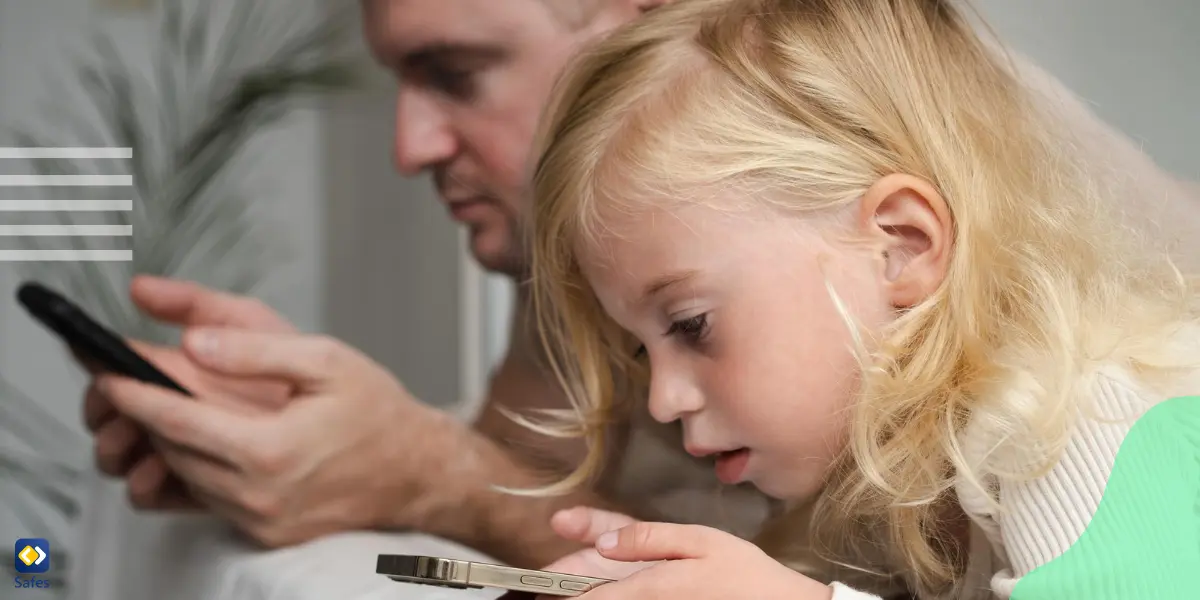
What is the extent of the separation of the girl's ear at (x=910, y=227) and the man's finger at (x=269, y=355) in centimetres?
37

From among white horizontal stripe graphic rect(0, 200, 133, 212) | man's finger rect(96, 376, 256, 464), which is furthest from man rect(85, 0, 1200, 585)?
white horizontal stripe graphic rect(0, 200, 133, 212)

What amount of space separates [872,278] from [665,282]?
115mm

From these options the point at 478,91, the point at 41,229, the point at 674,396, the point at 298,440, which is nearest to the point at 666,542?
the point at 674,396

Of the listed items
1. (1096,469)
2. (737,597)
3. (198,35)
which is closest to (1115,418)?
(1096,469)

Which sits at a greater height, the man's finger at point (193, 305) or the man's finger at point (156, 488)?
the man's finger at point (193, 305)

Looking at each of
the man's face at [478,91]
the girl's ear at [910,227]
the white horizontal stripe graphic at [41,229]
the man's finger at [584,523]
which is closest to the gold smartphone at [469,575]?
the man's finger at [584,523]

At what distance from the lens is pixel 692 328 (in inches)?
24.1

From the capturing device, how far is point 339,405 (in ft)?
2.38

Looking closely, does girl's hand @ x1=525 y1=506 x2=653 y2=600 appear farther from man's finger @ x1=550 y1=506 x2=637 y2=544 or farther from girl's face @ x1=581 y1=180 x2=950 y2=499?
girl's face @ x1=581 y1=180 x2=950 y2=499

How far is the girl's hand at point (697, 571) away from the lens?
479mm

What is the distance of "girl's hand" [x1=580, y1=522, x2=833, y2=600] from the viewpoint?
18.8 inches

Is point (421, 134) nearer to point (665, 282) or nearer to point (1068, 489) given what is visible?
point (665, 282)

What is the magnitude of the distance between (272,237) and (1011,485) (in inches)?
30.7

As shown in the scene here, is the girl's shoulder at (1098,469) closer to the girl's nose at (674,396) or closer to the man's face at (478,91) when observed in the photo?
the girl's nose at (674,396)
